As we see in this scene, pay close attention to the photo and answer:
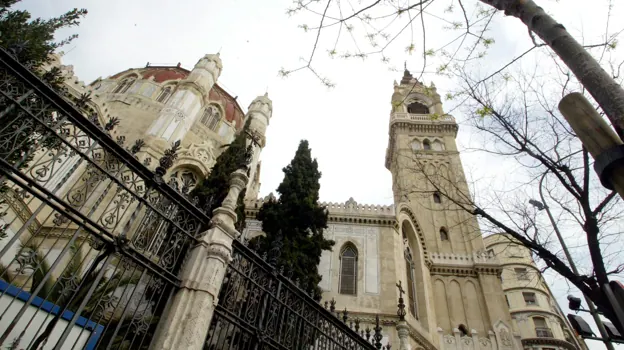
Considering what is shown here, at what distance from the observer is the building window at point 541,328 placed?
30578mm

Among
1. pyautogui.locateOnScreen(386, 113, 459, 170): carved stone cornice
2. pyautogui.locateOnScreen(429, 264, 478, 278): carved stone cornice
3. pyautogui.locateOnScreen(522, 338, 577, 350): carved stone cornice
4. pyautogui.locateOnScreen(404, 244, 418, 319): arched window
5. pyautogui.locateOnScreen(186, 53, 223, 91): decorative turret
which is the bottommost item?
pyautogui.locateOnScreen(404, 244, 418, 319): arched window

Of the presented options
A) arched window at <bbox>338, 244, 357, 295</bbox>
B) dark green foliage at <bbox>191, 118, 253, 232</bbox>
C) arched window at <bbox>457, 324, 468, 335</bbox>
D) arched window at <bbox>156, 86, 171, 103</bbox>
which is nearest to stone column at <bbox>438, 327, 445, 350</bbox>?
arched window at <bbox>457, 324, 468, 335</bbox>

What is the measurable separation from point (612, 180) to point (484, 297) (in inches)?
736

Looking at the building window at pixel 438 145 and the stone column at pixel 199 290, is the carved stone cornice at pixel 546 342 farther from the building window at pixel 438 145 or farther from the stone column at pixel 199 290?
the stone column at pixel 199 290

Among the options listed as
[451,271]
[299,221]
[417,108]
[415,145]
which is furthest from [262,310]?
[417,108]

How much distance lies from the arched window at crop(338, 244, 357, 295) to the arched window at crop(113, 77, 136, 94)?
17966 mm

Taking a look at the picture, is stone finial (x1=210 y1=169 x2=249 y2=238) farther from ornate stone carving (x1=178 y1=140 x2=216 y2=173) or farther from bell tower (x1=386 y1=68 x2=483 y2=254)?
bell tower (x1=386 y1=68 x2=483 y2=254)

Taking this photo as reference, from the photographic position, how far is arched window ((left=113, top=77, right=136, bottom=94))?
24375mm

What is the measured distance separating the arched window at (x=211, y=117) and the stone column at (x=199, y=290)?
20983 mm

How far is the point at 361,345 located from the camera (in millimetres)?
6301

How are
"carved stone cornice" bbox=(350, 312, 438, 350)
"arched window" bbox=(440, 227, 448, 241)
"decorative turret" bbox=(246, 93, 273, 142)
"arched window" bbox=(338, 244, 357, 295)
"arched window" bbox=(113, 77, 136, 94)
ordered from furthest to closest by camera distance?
"decorative turret" bbox=(246, 93, 273, 142)
"arched window" bbox=(440, 227, 448, 241)
"arched window" bbox=(113, 77, 136, 94)
"arched window" bbox=(338, 244, 357, 295)
"carved stone cornice" bbox=(350, 312, 438, 350)

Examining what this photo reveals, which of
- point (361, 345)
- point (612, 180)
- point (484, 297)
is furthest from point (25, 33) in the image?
point (484, 297)

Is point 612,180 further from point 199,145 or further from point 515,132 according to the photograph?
point 199,145

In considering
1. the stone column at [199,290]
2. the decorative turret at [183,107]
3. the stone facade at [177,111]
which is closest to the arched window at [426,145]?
the stone facade at [177,111]
